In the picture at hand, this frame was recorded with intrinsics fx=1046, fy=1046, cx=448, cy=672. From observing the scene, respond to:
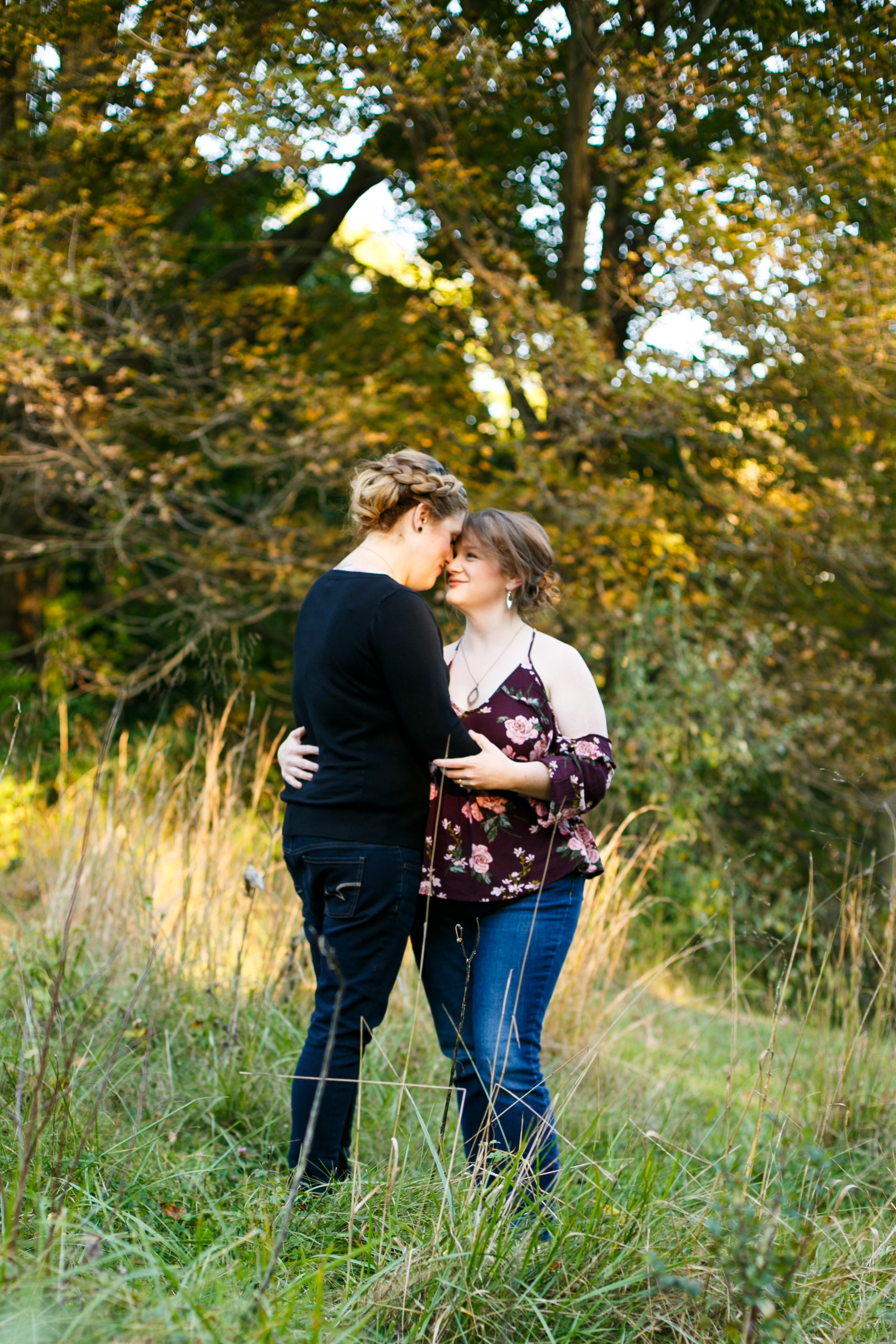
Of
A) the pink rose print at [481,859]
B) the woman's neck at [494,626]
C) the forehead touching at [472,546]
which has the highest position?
the forehead touching at [472,546]

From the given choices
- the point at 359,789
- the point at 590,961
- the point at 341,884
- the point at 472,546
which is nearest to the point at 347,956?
the point at 341,884

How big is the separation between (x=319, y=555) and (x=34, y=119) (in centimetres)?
274

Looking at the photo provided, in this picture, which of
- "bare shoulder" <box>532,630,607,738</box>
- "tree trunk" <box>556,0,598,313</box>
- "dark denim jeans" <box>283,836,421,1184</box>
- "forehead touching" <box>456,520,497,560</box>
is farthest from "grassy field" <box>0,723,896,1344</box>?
"tree trunk" <box>556,0,598,313</box>

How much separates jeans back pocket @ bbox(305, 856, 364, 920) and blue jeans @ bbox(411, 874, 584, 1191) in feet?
0.56

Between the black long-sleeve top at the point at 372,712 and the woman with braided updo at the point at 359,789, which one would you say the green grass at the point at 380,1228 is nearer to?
the woman with braided updo at the point at 359,789

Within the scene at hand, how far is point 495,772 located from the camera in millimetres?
2045

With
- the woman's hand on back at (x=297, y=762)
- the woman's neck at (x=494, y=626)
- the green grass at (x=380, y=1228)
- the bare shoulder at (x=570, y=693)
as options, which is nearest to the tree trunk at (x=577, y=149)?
the woman's neck at (x=494, y=626)

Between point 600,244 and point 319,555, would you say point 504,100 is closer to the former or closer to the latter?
point 600,244

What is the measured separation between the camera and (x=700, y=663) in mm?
5996

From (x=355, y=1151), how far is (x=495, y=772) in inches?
28.7

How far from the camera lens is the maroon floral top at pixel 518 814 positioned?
6.97 feet

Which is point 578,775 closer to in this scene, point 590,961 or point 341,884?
point 341,884

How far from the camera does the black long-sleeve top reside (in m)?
1.99

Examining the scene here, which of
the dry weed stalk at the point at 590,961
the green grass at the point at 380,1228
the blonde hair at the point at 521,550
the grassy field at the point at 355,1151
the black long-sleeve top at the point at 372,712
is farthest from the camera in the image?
the dry weed stalk at the point at 590,961
